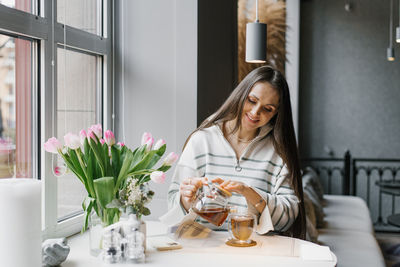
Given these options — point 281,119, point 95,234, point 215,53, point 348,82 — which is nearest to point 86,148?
point 95,234

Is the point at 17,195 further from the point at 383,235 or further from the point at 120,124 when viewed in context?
the point at 383,235

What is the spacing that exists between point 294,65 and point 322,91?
57 cm

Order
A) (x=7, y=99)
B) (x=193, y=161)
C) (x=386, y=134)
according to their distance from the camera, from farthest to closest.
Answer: (x=386, y=134) → (x=193, y=161) → (x=7, y=99)

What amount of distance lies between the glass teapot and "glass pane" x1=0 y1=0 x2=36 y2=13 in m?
0.87

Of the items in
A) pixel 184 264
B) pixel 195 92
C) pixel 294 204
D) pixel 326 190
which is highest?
pixel 195 92

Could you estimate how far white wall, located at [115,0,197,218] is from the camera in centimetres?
235

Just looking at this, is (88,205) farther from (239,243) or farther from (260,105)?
(260,105)

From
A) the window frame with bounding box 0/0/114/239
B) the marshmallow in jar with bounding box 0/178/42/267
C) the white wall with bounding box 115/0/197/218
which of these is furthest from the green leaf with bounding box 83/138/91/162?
the white wall with bounding box 115/0/197/218

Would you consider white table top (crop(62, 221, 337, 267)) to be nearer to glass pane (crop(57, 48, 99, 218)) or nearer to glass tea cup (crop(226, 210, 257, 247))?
glass tea cup (crop(226, 210, 257, 247))

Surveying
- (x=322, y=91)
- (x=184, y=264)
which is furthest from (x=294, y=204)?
(x=322, y=91)

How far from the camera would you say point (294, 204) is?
70.9 inches

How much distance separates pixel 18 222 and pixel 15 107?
0.56 m

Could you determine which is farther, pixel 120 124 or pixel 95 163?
pixel 120 124

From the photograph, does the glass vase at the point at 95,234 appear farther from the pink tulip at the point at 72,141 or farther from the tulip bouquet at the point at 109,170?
the pink tulip at the point at 72,141
